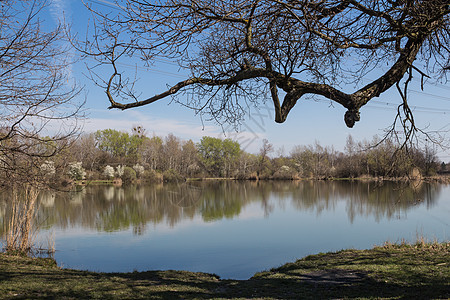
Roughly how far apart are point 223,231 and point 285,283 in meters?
9.38

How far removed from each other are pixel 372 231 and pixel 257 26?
12812 mm

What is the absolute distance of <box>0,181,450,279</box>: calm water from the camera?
1098 centimetres

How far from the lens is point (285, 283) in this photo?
21.3 ft

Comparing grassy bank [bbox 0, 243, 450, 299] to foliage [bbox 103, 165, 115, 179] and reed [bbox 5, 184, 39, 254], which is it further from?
foliage [bbox 103, 165, 115, 179]

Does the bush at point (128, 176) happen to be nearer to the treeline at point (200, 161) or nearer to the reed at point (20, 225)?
the treeline at point (200, 161)

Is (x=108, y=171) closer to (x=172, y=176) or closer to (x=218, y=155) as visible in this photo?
(x=172, y=176)

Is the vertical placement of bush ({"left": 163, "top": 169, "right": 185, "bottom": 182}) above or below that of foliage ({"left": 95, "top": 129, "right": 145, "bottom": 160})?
below

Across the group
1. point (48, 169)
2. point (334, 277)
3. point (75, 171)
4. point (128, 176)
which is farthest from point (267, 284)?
point (128, 176)

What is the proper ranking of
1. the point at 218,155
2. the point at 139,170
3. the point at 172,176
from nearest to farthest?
the point at 139,170, the point at 172,176, the point at 218,155

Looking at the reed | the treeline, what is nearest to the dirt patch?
the reed

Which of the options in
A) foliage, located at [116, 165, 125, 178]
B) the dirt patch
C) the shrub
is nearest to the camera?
the dirt patch

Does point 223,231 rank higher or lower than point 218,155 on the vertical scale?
lower

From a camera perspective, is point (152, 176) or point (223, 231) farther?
point (152, 176)

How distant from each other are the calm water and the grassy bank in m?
1.36
